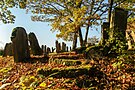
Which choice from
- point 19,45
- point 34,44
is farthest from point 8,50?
point 19,45

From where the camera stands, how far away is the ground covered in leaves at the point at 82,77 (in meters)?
9.47

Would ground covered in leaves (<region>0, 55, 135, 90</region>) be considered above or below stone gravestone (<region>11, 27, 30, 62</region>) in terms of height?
below

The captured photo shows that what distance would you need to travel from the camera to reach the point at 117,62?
11.7m

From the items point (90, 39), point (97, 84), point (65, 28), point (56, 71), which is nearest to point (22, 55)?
point (56, 71)

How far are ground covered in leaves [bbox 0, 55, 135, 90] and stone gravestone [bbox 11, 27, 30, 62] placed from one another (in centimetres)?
257

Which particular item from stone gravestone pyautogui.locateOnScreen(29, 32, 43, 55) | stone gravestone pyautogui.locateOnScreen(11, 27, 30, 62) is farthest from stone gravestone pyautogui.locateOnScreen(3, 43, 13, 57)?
stone gravestone pyautogui.locateOnScreen(11, 27, 30, 62)

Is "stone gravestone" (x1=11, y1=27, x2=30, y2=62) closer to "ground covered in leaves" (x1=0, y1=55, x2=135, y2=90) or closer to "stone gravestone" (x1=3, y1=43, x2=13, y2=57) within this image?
"ground covered in leaves" (x1=0, y1=55, x2=135, y2=90)

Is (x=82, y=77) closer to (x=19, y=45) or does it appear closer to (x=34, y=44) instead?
(x=19, y=45)

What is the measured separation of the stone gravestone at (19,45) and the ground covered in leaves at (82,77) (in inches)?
101

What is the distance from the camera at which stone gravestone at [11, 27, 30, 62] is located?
15.2 meters

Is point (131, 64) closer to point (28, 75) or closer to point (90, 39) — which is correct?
point (28, 75)

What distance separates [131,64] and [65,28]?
17.0 meters

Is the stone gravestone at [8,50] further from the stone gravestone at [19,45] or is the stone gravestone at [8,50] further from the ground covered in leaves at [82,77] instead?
the ground covered in leaves at [82,77]

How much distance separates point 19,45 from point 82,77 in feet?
20.8
